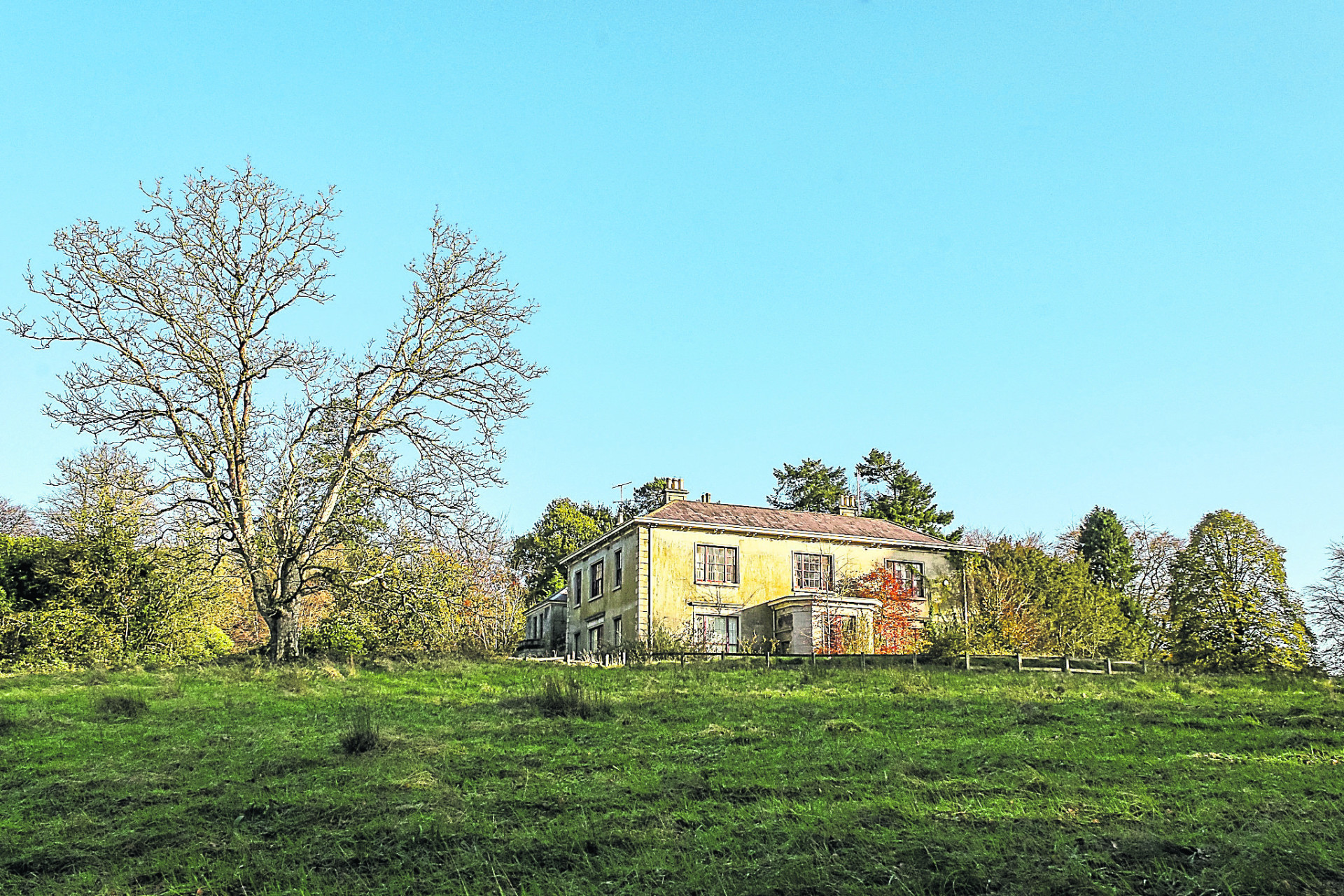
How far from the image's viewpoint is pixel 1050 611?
3434cm

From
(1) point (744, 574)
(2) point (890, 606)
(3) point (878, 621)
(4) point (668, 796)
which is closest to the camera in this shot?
(4) point (668, 796)

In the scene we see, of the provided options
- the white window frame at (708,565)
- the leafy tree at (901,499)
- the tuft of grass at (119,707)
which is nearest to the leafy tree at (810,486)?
the leafy tree at (901,499)

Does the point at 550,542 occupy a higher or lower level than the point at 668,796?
higher

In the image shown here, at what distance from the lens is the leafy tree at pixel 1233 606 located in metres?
31.8

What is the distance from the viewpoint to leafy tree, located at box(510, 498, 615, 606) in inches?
2373

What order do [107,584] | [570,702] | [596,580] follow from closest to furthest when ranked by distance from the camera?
[570,702]
[107,584]
[596,580]

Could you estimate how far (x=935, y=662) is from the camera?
2577cm

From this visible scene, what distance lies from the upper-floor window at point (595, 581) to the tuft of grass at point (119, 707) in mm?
26151

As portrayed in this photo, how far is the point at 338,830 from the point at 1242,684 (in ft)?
66.7

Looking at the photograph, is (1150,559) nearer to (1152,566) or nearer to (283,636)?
(1152,566)

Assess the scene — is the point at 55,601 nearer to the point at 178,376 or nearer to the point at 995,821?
the point at 178,376

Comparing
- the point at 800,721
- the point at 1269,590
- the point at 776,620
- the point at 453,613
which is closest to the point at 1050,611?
the point at 1269,590

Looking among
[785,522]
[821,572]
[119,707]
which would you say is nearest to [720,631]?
[821,572]

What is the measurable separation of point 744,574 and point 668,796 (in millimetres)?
28636
